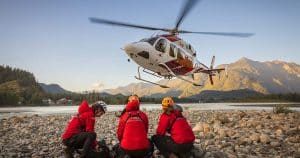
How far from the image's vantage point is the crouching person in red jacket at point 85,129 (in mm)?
9078

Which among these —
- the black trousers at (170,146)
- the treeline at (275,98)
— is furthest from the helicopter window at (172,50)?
the treeline at (275,98)

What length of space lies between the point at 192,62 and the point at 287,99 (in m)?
39.7

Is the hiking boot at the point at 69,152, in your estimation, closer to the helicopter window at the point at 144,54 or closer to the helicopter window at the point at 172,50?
the helicopter window at the point at 144,54

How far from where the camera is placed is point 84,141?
9.19 metres

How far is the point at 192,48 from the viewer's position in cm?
2733

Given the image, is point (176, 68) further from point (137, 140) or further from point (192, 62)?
point (137, 140)

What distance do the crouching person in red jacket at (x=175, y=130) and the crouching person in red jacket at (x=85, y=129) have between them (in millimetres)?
1530

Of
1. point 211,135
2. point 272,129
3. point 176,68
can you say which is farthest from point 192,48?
point 211,135

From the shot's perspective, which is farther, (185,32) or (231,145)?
(185,32)

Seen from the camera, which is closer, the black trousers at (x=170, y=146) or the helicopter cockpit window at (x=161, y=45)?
the black trousers at (x=170, y=146)

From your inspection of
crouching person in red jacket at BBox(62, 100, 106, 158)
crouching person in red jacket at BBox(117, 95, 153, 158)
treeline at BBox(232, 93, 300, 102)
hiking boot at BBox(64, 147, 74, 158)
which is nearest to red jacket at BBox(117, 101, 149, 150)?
crouching person in red jacket at BBox(117, 95, 153, 158)

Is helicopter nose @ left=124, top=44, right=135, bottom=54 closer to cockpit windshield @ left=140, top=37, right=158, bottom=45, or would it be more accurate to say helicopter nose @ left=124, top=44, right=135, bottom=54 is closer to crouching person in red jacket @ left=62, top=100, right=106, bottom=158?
cockpit windshield @ left=140, top=37, right=158, bottom=45

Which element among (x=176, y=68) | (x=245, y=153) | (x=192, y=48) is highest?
(x=192, y=48)

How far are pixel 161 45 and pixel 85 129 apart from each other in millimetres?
15144
